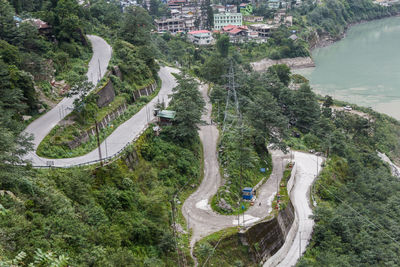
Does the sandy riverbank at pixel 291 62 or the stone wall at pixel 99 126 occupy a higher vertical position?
the stone wall at pixel 99 126

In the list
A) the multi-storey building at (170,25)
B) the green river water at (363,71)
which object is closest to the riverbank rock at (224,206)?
the green river water at (363,71)

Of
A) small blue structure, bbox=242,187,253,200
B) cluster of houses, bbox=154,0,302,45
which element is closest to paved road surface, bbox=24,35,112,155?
small blue structure, bbox=242,187,253,200

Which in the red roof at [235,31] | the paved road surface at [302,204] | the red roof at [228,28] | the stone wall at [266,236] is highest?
the red roof at [228,28]

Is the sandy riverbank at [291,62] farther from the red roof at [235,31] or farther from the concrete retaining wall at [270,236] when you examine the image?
the concrete retaining wall at [270,236]

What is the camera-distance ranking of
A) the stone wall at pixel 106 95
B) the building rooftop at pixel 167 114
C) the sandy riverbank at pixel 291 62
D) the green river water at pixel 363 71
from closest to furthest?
the building rooftop at pixel 167 114 → the stone wall at pixel 106 95 → the green river water at pixel 363 71 → the sandy riverbank at pixel 291 62

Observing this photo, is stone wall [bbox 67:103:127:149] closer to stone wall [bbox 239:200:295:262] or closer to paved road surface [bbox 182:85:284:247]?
paved road surface [bbox 182:85:284:247]

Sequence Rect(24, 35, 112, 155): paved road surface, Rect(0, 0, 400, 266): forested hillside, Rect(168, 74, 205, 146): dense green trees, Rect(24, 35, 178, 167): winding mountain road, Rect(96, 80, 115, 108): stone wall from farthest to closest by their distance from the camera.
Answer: Rect(96, 80, 115, 108): stone wall, Rect(168, 74, 205, 146): dense green trees, Rect(24, 35, 112, 155): paved road surface, Rect(24, 35, 178, 167): winding mountain road, Rect(0, 0, 400, 266): forested hillside
